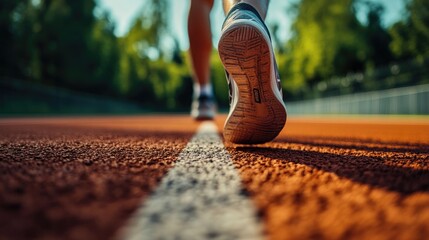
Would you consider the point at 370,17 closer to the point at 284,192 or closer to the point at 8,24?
the point at 8,24

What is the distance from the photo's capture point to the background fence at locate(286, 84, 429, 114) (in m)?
11.0

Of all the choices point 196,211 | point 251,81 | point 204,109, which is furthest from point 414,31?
point 196,211

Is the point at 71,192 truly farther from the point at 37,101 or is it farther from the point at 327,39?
the point at 327,39

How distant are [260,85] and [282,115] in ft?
0.51

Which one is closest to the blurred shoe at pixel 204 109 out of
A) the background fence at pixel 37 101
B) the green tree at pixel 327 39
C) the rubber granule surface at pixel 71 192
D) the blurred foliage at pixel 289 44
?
the rubber granule surface at pixel 71 192

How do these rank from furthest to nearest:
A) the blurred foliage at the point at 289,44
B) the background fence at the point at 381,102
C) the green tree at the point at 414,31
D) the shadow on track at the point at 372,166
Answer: the blurred foliage at the point at 289,44 < the green tree at the point at 414,31 < the background fence at the point at 381,102 < the shadow on track at the point at 372,166

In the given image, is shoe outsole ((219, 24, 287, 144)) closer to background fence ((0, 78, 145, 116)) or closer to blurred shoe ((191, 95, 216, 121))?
blurred shoe ((191, 95, 216, 121))

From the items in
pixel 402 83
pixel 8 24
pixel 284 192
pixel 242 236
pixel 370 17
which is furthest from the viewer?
pixel 370 17

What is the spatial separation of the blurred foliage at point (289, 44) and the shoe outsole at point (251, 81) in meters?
12.6

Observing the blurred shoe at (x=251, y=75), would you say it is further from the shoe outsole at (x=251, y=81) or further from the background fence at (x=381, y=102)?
the background fence at (x=381, y=102)

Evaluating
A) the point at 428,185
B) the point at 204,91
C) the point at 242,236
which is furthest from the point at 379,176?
the point at 204,91

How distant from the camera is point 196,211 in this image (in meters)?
0.70

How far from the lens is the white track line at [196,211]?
591 mm

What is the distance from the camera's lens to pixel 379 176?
1070 millimetres
